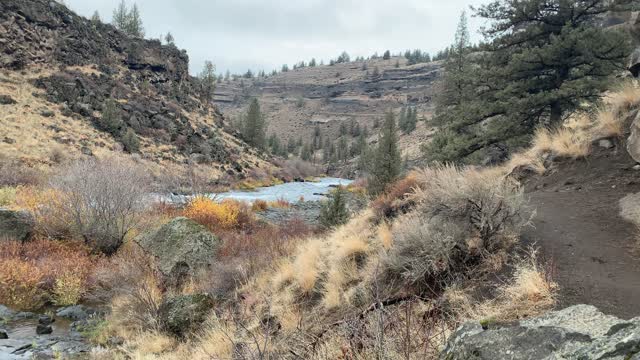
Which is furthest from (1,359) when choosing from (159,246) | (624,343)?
(624,343)

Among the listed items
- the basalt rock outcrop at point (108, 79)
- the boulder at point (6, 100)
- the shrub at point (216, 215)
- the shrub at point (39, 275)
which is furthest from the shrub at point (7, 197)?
the basalt rock outcrop at point (108, 79)

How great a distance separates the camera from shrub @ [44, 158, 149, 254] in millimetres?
18031

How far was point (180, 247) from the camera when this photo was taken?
15.0 metres

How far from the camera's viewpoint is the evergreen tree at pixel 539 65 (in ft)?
47.4

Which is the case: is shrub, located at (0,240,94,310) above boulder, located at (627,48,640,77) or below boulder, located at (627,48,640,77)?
below

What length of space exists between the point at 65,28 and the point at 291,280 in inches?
2473

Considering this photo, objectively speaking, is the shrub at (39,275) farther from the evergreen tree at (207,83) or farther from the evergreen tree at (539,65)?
the evergreen tree at (207,83)

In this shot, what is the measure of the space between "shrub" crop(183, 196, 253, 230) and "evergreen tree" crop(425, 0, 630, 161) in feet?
36.3

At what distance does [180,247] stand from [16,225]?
780 centimetres

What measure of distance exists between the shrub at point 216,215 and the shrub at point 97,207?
4016 millimetres

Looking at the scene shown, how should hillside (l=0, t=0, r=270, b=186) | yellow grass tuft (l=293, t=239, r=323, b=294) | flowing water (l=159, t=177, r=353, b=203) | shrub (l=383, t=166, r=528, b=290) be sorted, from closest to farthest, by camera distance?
shrub (l=383, t=166, r=528, b=290), yellow grass tuft (l=293, t=239, r=323, b=294), flowing water (l=159, t=177, r=353, b=203), hillside (l=0, t=0, r=270, b=186)

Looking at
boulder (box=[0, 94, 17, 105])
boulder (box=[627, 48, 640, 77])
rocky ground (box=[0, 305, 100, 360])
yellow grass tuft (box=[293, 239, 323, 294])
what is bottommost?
rocky ground (box=[0, 305, 100, 360])

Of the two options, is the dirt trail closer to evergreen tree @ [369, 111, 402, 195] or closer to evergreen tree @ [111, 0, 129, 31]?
evergreen tree @ [369, 111, 402, 195]

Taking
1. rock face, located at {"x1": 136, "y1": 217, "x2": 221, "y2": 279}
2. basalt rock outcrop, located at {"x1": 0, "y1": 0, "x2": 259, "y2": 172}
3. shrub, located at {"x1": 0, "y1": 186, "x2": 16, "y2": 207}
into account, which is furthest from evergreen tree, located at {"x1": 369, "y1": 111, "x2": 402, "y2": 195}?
basalt rock outcrop, located at {"x1": 0, "y1": 0, "x2": 259, "y2": 172}
